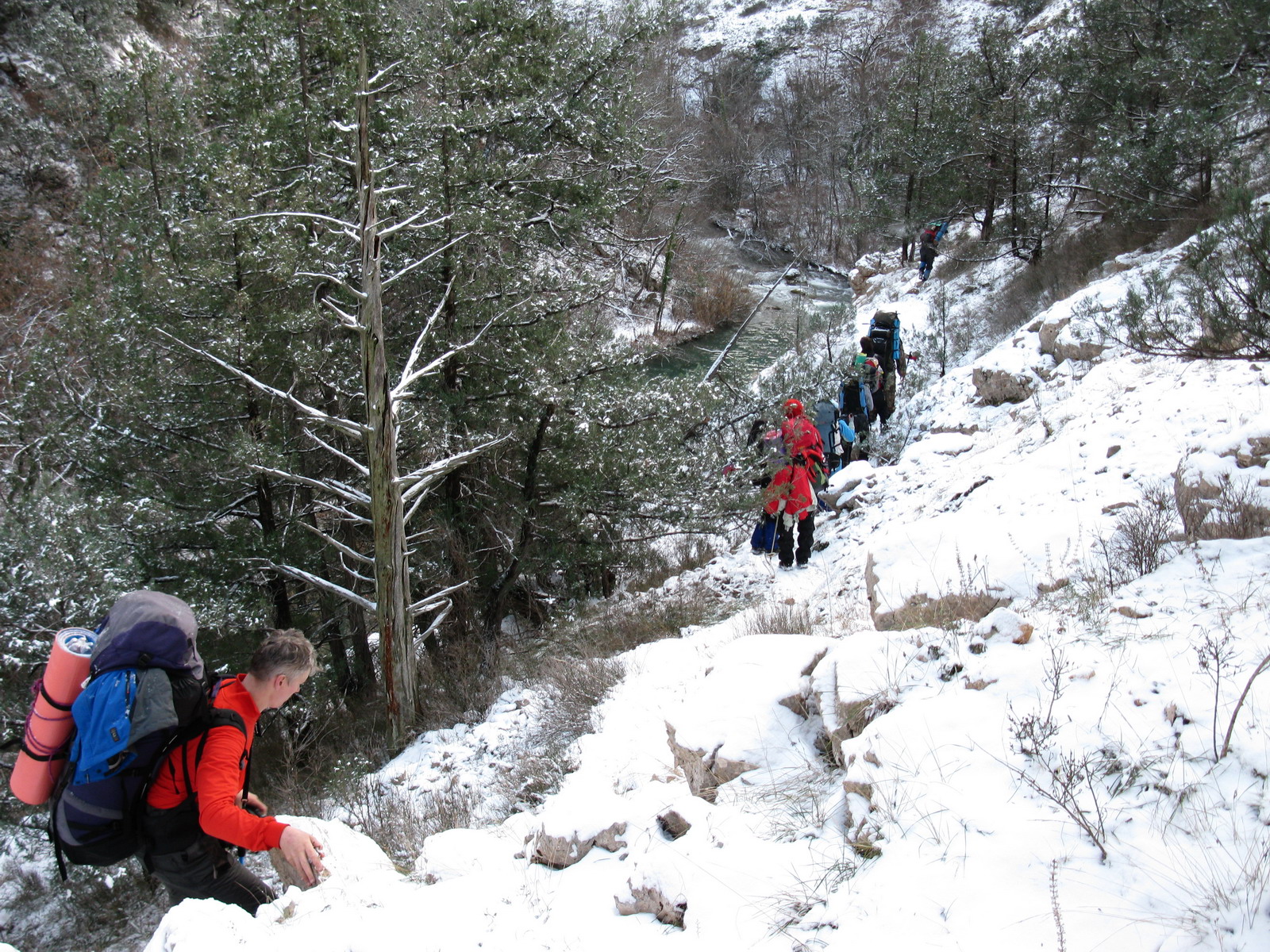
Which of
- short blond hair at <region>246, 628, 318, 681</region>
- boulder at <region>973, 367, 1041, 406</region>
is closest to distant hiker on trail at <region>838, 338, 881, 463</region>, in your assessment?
boulder at <region>973, 367, 1041, 406</region>

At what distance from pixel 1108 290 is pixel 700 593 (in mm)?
7009

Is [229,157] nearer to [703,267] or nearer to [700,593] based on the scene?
[700,593]

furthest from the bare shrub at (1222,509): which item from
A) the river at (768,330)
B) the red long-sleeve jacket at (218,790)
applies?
the river at (768,330)

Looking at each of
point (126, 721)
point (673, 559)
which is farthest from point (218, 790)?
point (673, 559)

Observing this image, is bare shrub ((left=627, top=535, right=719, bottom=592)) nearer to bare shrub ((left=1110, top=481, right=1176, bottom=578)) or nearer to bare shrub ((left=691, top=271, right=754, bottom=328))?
bare shrub ((left=1110, top=481, right=1176, bottom=578))

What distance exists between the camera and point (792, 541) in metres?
7.86

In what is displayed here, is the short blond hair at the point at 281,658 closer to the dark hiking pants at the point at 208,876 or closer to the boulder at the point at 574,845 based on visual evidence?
the dark hiking pants at the point at 208,876

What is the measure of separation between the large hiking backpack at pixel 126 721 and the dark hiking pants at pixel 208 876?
5.5 inches

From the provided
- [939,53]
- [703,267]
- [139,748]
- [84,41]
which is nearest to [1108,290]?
[139,748]

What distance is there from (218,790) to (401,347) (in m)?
6.49

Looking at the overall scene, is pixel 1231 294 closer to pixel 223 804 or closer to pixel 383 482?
pixel 223 804

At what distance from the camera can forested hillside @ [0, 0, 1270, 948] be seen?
6582mm

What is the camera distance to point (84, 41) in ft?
68.5

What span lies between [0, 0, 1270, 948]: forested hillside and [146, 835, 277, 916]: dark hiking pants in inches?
124
